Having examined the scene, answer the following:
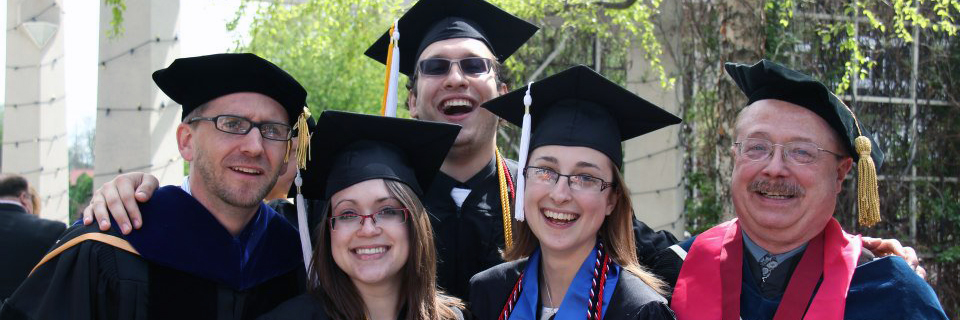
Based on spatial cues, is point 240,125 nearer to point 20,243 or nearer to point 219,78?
point 219,78

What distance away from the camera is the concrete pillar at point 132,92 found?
17.9ft

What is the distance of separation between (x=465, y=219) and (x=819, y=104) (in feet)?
4.89

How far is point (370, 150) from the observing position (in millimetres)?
3111

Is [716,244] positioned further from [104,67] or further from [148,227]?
[104,67]

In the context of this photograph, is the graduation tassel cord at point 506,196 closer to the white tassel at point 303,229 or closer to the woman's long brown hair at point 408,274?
the woman's long brown hair at point 408,274

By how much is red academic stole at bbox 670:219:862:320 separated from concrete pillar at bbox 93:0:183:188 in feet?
12.0

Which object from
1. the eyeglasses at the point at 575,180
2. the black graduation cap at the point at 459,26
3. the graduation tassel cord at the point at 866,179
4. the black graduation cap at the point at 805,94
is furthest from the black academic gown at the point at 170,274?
the graduation tassel cord at the point at 866,179

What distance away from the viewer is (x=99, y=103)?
5.45 meters

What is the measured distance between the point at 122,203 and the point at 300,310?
2.48 feet

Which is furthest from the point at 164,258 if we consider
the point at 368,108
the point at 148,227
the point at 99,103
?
the point at 368,108

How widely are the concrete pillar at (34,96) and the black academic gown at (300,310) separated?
6949 millimetres

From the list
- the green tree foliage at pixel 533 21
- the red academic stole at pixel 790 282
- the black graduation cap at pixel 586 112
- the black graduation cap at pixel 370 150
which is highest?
the green tree foliage at pixel 533 21

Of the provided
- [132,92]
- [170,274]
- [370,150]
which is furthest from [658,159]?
[170,274]

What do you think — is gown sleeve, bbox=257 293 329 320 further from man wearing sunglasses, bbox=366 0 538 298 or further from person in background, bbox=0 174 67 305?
person in background, bbox=0 174 67 305
